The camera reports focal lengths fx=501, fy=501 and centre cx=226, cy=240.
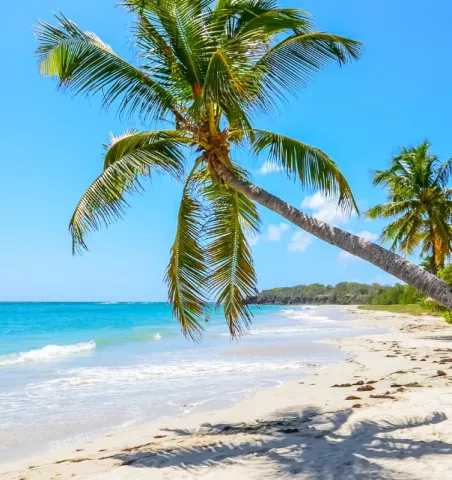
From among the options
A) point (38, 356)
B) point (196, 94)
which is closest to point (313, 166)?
point (196, 94)

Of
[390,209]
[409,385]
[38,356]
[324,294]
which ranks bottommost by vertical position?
[324,294]

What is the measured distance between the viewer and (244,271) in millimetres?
7773

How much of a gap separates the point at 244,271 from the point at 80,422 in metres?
3.36

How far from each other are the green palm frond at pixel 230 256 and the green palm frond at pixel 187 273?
0.33 meters

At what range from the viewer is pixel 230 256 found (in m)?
7.81

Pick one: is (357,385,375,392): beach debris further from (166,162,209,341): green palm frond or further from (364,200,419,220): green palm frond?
(364,200,419,220): green palm frond

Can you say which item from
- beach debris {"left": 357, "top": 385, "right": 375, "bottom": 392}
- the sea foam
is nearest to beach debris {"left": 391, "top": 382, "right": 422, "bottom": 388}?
beach debris {"left": 357, "top": 385, "right": 375, "bottom": 392}

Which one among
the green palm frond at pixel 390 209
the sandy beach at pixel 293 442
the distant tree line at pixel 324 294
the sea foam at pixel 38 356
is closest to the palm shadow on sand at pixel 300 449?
the sandy beach at pixel 293 442

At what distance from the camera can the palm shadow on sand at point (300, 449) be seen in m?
4.57

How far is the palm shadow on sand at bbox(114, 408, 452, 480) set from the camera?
457 cm

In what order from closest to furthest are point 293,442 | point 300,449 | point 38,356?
point 300,449 → point 293,442 → point 38,356

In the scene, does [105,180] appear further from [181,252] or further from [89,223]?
[181,252]

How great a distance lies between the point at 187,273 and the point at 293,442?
111 inches

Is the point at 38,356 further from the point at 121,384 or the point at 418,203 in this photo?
the point at 418,203
